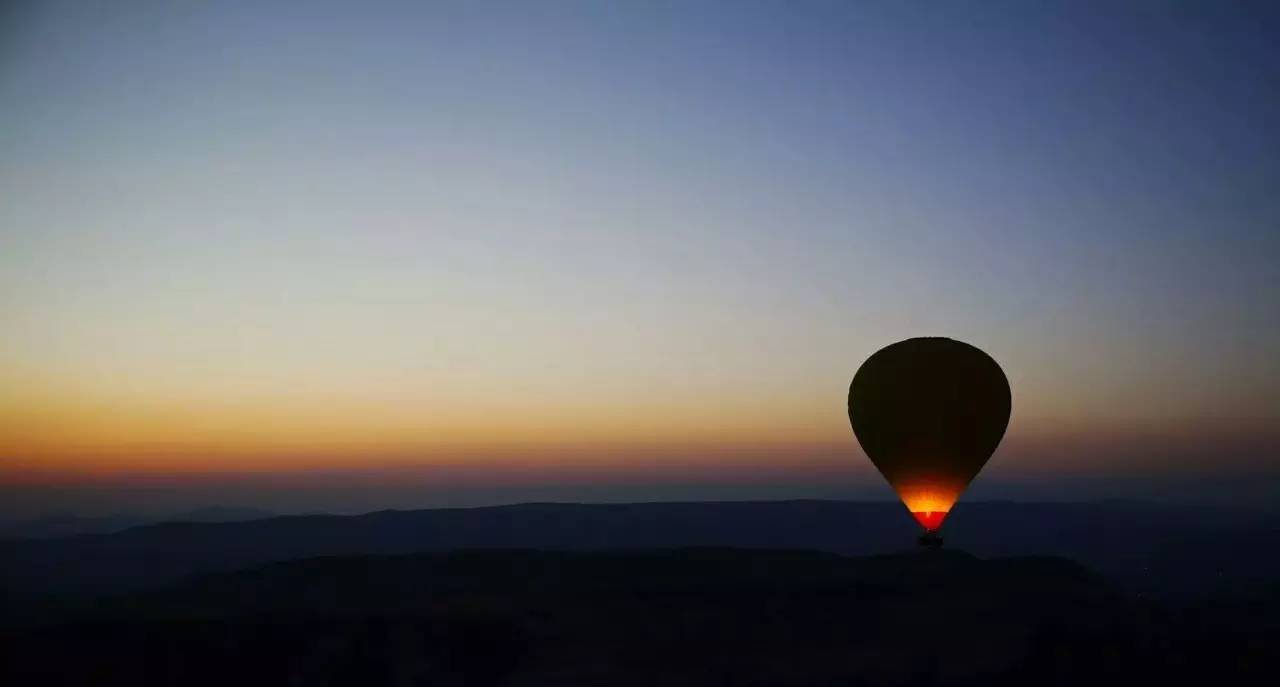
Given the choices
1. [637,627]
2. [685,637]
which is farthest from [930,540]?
[637,627]

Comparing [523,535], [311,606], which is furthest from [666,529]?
[311,606]

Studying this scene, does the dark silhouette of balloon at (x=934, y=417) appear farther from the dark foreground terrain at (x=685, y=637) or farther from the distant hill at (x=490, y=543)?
the distant hill at (x=490, y=543)

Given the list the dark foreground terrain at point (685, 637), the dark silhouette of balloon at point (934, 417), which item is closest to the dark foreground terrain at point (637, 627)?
the dark foreground terrain at point (685, 637)

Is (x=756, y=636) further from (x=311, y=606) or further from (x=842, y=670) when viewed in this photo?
(x=311, y=606)

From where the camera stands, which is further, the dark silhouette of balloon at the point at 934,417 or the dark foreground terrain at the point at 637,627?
the dark silhouette of balloon at the point at 934,417

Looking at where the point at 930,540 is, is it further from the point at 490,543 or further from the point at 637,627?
the point at 490,543
